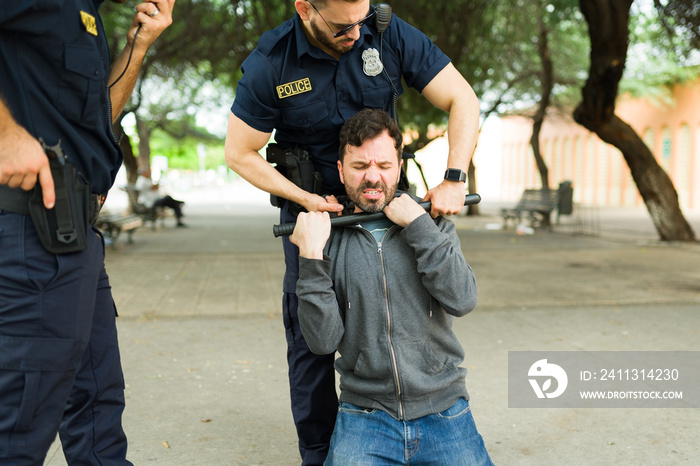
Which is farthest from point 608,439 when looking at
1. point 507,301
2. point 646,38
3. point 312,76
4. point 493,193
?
point 493,193

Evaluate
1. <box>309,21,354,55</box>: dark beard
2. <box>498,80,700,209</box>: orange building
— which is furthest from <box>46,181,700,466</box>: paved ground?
<box>498,80,700,209</box>: orange building

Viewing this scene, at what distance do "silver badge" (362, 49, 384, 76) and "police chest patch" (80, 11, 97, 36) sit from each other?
3.24ft

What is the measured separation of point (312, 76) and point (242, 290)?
544 cm

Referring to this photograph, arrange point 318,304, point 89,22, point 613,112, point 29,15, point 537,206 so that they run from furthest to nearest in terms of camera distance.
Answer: point 537,206
point 613,112
point 318,304
point 89,22
point 29,15

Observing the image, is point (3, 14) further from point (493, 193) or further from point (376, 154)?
point (493, 193)

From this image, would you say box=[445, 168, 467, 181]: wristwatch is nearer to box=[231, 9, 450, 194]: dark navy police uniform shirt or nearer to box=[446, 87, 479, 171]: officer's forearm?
box=[446, 87, 479, 171]: officer's forearm

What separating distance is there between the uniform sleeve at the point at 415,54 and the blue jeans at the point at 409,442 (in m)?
1.28

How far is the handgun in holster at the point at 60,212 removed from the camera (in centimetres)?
188

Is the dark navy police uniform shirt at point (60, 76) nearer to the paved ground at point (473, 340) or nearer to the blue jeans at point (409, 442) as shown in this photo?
the blue jeans at point (409, 442)

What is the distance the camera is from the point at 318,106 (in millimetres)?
2646

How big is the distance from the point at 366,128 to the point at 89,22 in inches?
37.5

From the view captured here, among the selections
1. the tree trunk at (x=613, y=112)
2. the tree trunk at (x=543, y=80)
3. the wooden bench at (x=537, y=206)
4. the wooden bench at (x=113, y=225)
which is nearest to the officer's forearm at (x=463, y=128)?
the tree trunk at (x=613, y=112)

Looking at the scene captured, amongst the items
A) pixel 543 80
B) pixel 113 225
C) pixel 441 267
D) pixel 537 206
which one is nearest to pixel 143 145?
pixel 543 80

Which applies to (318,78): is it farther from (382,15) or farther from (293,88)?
(382,15)
